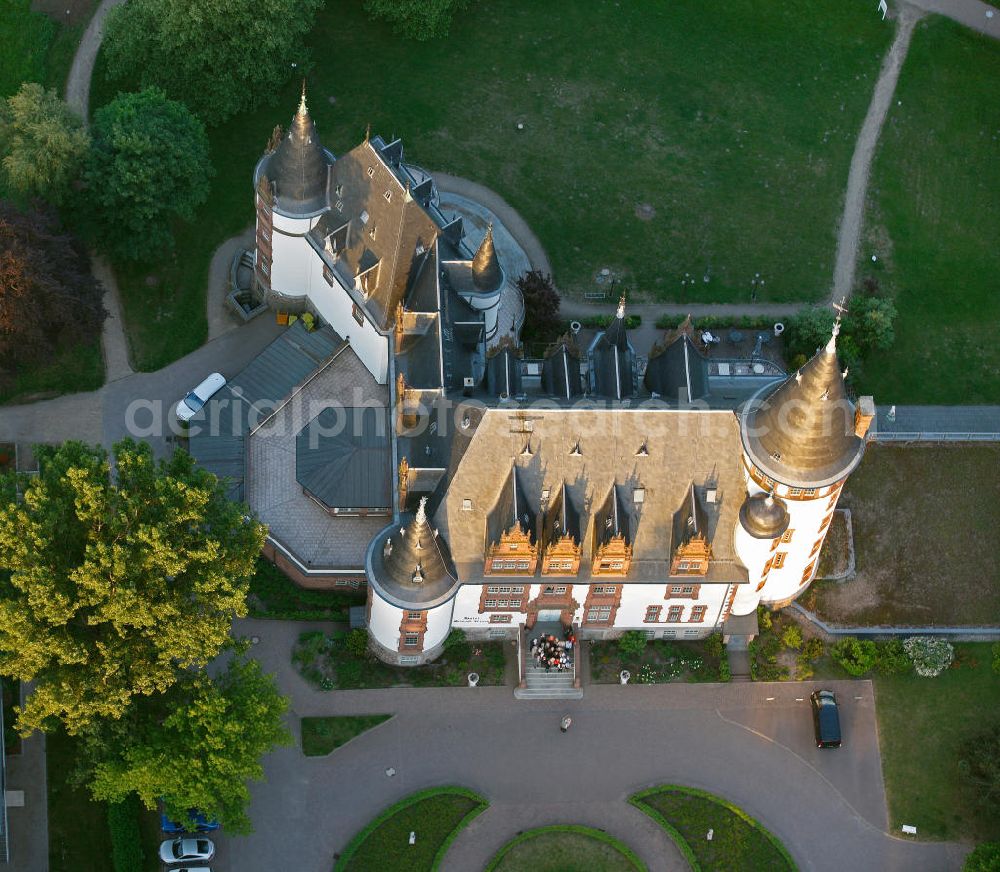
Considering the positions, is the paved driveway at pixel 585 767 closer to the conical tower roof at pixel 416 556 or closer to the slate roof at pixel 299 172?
the conical tower roof at pixel 416 556

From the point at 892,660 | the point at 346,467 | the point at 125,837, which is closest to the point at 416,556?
the point at 346,467

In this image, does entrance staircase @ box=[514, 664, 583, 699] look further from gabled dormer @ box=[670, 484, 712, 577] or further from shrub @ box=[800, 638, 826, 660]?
shrub @ box=[800, 638, 826, 660]

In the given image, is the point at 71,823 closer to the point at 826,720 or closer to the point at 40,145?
the point at 40,145

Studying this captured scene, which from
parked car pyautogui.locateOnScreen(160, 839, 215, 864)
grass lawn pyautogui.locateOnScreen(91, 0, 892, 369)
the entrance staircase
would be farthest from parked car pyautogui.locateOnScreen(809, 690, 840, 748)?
parked car pyautogui.locateOnScreen(160, 839, 215, 864)

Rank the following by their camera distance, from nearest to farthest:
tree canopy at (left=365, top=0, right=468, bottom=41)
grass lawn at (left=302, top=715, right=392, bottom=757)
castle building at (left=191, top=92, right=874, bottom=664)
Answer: castle building at (left=191, top=92, right=874, bottom=664)
grass lawn at (left=302, top=715, right=392, bottom=757)
tree canopy at (left=365, top=0, right=468, bottom=41)

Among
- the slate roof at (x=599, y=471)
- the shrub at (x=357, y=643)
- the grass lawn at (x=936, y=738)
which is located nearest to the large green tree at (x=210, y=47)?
the slate roof at (x=599, y=471)
